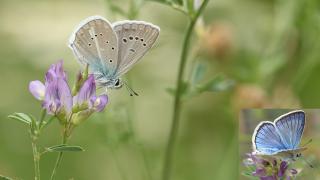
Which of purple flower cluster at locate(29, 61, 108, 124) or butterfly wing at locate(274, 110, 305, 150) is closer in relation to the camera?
butterfly wing at locate(274, 110, 305, 150)

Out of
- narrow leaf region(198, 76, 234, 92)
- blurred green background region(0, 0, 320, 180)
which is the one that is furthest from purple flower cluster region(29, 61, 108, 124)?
blurred green background region(0, 0, 320, 180)

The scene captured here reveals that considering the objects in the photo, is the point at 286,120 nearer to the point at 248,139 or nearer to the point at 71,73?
the point at 248,139

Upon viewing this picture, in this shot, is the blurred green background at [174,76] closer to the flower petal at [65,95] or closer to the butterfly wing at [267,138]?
the flower petal at [65,95]

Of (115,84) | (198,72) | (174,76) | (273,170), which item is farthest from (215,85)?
(174,76)

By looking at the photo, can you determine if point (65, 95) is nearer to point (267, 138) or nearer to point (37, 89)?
point (37, 89)

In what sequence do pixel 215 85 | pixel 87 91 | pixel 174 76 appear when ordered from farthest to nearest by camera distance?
pixel 174 76 < pixel 215 85 < pixel 87 91

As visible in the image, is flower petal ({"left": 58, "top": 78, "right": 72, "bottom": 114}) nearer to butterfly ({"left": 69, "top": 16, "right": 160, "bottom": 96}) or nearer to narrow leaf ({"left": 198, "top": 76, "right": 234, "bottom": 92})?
butterfly ({"left": 69, "top": 16, "right": 160, "bottom": 96})
